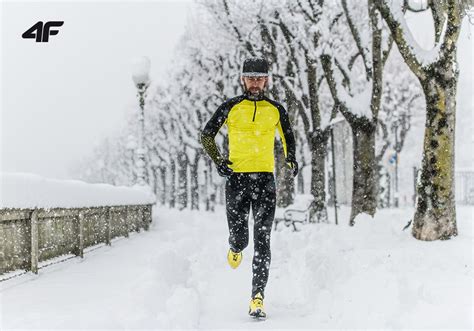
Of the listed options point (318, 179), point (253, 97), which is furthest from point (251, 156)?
point (318, 179)

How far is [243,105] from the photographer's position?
207 inches

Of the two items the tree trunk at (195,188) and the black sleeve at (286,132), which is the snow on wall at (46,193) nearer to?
the black sleeve at (286,132)

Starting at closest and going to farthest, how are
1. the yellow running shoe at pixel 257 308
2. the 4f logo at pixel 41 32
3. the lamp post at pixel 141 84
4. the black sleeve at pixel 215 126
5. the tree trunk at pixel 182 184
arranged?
the yellow running shoe at pixel 257 308
the black sleeve at pixel 215 126
the 4f logo at pixel 41 32
the lamp post at pixel 141 84
the tree trunk at pixel 182 184

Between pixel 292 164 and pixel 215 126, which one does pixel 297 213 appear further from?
pixel 215 126

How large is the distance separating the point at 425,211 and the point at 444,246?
0.91 metres

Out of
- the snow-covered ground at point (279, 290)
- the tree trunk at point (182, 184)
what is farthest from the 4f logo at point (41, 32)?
the tree trunk at point (182, 184)

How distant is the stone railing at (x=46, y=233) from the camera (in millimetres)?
6129

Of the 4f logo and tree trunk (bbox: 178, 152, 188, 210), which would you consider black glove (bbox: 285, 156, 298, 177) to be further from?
tree trunk (bbox: 178, 152, 188, 210)

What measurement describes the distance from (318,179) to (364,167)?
4.41 meters

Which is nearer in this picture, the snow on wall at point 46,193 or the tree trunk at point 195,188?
the snow on wall at point 46,193

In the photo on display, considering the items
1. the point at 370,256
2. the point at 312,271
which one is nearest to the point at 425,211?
the point at 370,256

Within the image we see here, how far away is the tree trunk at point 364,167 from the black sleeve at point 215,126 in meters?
8.24

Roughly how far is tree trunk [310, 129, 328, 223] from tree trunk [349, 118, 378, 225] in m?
3.91

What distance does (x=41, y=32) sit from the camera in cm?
1061
